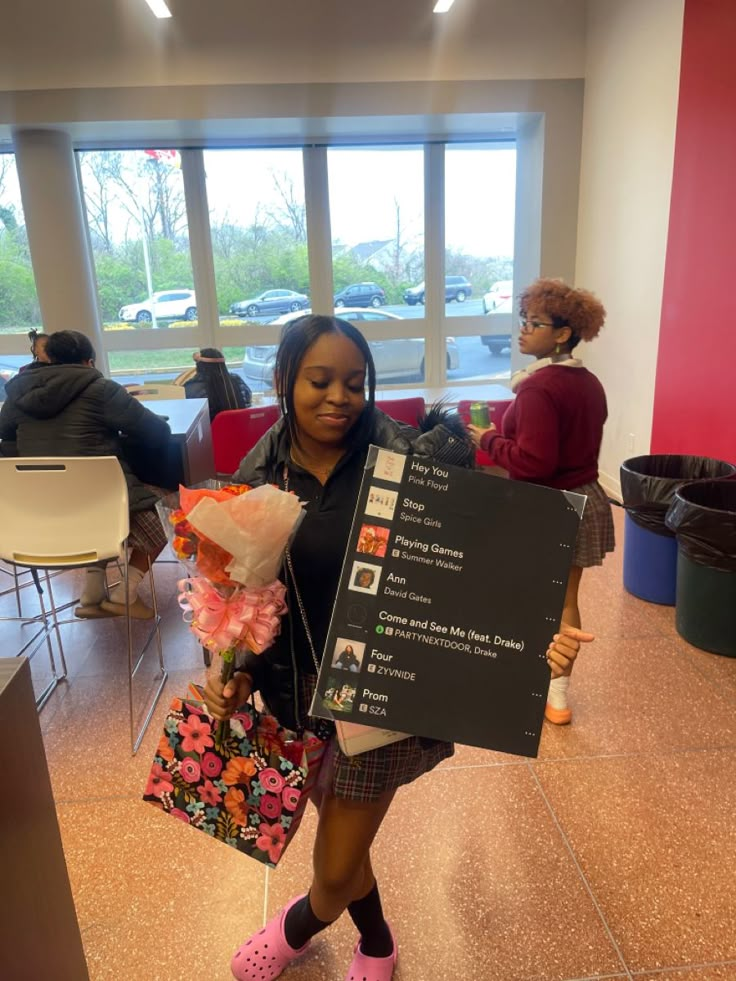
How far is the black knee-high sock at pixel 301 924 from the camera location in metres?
1.30

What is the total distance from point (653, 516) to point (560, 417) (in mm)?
1176

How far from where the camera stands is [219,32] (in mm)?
4797

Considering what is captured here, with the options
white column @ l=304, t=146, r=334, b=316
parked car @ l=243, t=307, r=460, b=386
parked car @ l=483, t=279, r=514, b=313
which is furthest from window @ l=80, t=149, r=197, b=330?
parked car @ l=483, t=279, r=514, b=313

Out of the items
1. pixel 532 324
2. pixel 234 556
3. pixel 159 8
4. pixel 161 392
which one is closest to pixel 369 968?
pixel 234 556

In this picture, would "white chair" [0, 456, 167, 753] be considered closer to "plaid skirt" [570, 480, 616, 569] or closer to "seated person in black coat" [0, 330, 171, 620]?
"seated person in black coat" [0, 330, 171, 620]

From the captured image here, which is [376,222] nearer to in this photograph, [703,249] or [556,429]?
[703,249]

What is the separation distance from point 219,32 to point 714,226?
12.5ft

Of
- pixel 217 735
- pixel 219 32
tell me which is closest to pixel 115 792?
pixel 217 735

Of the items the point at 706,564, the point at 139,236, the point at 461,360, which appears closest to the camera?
the point at 706,564

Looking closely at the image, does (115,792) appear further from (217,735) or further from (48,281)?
(48,281)

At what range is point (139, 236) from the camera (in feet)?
19.6

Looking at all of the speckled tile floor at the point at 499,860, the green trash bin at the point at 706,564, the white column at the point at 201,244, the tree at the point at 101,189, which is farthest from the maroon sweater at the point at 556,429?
the tree at the point at 101,189

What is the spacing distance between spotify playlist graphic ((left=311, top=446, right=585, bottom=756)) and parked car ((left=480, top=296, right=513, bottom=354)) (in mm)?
5777

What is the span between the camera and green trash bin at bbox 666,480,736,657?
8.16ft
